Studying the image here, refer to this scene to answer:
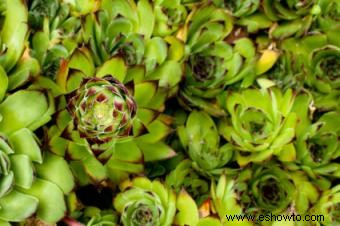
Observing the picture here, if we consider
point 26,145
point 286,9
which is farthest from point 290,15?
point 26,145

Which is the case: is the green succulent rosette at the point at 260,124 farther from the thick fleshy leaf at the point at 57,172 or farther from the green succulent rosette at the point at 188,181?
the thick fleshy leaf at the point at 57,172

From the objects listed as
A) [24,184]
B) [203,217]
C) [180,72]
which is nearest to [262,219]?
[203,217]

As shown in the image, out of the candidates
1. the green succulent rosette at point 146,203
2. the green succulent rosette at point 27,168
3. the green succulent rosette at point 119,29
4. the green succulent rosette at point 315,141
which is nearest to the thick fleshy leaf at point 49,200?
the green succulent rosette at point 27,168

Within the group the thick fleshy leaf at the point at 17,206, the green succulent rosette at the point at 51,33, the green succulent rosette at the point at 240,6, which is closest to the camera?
the thick fleshy leaf at the point at 17,206

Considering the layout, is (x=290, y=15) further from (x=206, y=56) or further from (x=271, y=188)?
(x=271, y=188)

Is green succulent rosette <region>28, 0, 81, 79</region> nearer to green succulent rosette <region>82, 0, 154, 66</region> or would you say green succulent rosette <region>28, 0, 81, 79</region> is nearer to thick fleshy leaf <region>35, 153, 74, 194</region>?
green succulent rosette <region>82, 0, 154, 66</region>

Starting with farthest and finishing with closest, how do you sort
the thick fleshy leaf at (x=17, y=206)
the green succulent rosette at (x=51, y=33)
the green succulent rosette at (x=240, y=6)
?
the green succulent rosette at (x=240, y=6) < the green succulent rosette at (x=51, y=33) < the thick fleshy leaf at (x=17, y=206)

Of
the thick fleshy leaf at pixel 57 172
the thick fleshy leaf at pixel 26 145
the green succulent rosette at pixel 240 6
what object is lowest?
the thick fleshy leaf at pixel 57 172

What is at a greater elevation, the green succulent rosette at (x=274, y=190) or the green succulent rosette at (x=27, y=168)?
the green succulent rosette at (x=27, y=168)
